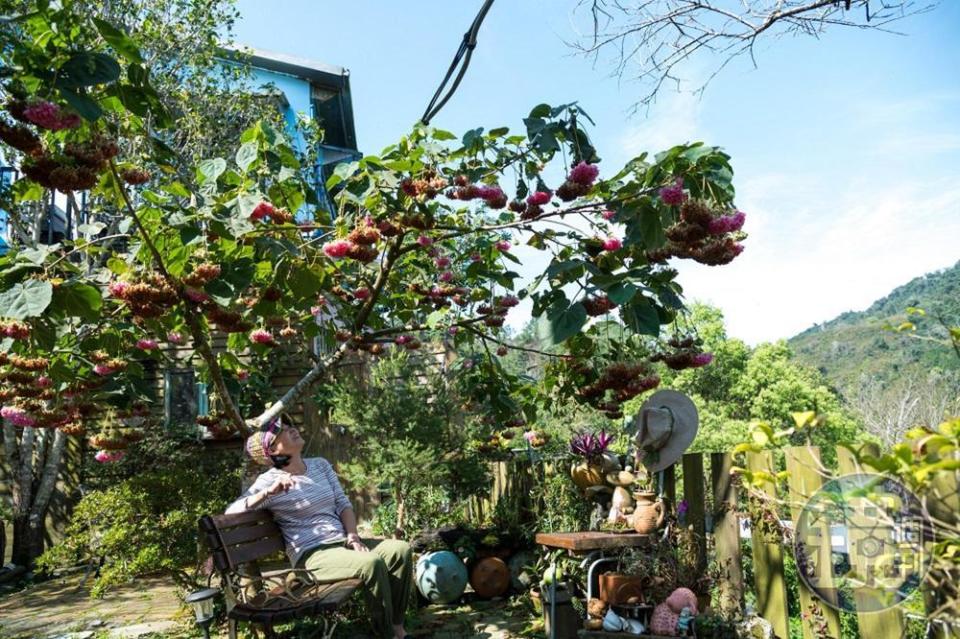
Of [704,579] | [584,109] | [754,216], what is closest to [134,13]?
[584,109]

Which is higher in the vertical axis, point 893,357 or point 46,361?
point 46,361

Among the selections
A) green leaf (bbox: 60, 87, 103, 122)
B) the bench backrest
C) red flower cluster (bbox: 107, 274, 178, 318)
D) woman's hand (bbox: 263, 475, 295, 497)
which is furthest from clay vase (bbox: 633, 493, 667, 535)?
green leaf (bbox: 60, 87, 103, 122)

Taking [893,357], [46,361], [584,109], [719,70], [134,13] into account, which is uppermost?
[134,13]

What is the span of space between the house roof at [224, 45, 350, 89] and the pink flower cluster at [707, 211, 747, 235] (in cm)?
1103

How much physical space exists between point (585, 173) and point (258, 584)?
258 centimetres

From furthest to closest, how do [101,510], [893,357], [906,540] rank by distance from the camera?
[893,357] < [101,510] < [906,540]

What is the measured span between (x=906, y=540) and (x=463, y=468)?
17.4ft

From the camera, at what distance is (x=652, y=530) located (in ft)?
11.4

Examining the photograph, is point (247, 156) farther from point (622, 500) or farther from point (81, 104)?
point (622, 500)

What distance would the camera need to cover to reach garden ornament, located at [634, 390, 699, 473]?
11.6 feet

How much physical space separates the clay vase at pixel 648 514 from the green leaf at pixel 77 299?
2.68 m

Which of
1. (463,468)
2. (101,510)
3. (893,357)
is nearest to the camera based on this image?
(101,510)

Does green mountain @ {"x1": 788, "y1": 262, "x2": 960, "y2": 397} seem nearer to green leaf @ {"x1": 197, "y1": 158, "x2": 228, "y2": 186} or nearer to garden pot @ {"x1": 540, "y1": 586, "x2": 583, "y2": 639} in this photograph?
garden pot @ {"x1": 540, "y1": 586, "x2": 583, "y2": 639}

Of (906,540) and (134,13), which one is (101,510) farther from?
(134,13)
